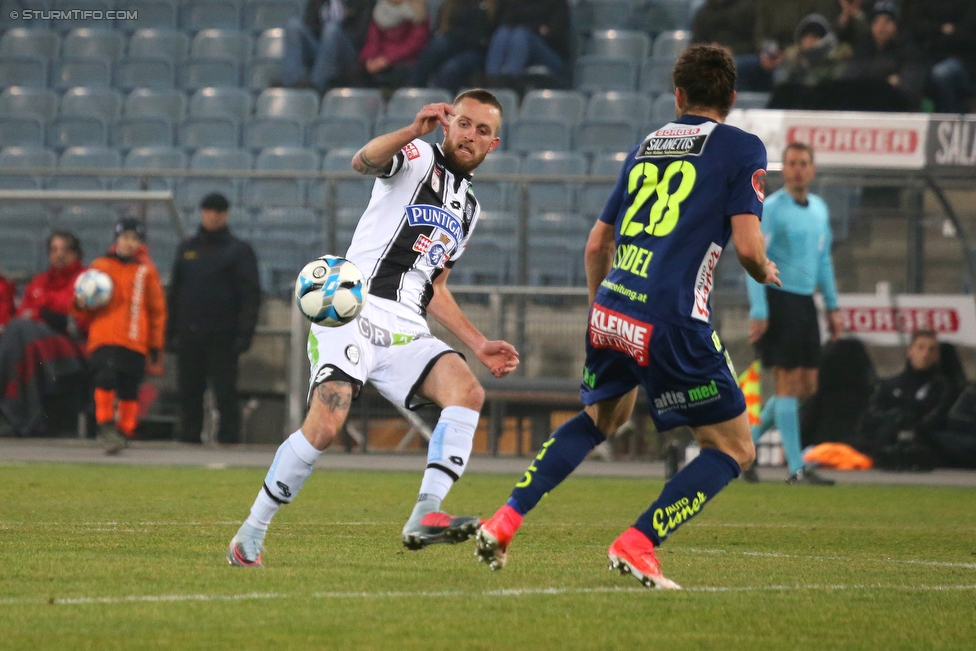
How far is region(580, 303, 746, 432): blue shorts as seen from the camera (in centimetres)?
514

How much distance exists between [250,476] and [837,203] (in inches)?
256

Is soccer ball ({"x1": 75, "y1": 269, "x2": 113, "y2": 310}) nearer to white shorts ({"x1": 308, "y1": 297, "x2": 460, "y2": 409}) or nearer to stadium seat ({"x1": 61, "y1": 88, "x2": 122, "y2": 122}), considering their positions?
stadium seat ({"x1": 61, "y1": 88, "x2": 122, "y2": 122})

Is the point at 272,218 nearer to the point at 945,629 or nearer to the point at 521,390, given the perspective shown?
the point at 521,390

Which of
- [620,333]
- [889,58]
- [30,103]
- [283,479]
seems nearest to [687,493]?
[620,333]

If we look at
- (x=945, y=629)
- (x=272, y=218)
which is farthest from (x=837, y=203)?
(x=945, y=629)

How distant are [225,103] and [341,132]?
2.16m

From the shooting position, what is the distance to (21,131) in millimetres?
19625

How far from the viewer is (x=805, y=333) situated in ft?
36.8

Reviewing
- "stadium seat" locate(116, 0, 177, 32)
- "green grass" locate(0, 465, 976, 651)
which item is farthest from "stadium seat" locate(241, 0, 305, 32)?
"green grass" locate(0, 465, 976, 651)

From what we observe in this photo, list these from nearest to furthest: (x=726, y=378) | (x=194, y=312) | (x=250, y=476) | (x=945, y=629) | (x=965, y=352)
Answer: (x=945, y=629), (x=726, y=378), (x=250, y=476), (x=965, y=352), (x=194, y=312)

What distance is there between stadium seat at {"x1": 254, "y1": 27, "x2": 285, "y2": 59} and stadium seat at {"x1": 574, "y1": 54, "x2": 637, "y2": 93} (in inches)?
175

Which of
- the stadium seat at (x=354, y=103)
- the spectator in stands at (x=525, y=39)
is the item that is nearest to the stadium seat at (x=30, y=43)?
the stadium seat at (x=354, y=103)

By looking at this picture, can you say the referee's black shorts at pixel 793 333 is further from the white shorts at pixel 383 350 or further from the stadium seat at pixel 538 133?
the stadium seat at pixel 538 133

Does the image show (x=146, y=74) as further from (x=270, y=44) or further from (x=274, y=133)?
(x=274, y=133)
